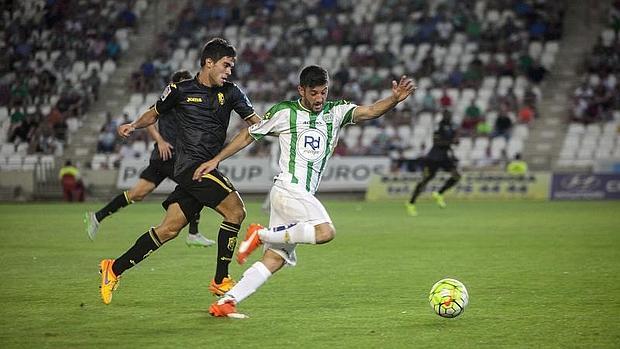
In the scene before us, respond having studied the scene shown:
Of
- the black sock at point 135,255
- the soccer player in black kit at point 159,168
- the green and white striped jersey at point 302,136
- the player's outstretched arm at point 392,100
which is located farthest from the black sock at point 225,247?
the soccer player in black kit at point 159,168

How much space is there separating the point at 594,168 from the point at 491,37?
673 cm

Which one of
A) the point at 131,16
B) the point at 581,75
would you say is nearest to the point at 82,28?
the point at 131,16

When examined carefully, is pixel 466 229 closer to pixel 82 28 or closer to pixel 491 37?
pixel 491 37

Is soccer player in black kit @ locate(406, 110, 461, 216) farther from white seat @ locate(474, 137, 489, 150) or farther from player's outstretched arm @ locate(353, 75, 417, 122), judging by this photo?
player's outstretched arm @ locate(353, 75, 417, 122)

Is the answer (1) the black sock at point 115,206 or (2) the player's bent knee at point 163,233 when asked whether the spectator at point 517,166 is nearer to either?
(1) the black sock at point 115,206

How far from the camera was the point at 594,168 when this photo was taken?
30.0 meters

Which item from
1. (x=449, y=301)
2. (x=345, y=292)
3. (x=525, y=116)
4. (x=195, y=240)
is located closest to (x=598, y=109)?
(x=525, y=116)

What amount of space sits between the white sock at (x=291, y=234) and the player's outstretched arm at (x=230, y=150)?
797 millimetres

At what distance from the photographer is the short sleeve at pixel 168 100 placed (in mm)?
9141

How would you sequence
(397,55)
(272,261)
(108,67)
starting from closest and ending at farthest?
1. (272,261)
2. (397,55)
3. (108,67)

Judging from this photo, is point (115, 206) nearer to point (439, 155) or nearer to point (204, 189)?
point (204, 189)

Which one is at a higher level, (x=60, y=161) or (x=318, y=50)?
(x=318, y=50)

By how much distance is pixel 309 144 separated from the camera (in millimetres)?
8180

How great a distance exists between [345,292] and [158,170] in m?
4.45
